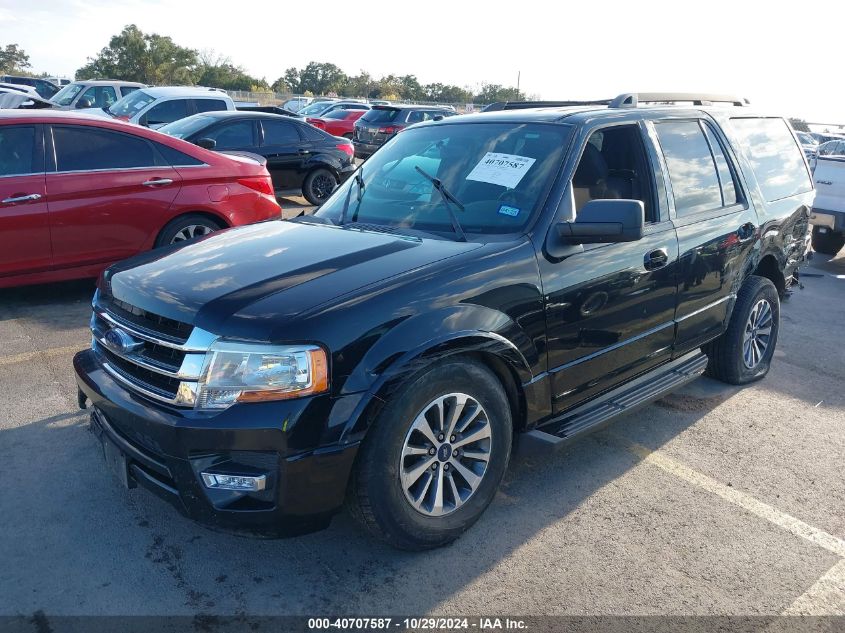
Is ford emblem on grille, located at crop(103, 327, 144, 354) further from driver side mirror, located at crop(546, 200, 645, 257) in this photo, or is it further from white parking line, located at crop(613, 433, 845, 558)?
white parking line, located at crop(613, 433, 845, 558)

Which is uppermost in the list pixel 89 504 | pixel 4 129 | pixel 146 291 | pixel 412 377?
pixel 4 129

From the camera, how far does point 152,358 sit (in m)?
2.96

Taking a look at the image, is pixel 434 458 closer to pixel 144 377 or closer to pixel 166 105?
pixel 144 377

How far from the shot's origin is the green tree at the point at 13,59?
7756 centimetres

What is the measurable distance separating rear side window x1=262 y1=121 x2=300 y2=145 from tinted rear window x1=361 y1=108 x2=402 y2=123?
7.11 m

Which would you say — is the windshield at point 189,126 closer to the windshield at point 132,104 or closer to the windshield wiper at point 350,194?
the windshield at point 132,104

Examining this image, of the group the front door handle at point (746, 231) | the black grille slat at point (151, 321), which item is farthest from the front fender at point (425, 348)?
the front door handle at point (746, 231)

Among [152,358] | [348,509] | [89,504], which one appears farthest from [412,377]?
[89,504]

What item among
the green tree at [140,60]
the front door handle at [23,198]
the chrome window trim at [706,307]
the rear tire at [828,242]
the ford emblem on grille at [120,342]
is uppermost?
the green tree at [140,60]

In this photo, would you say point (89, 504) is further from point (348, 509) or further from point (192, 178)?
point (192, 178)

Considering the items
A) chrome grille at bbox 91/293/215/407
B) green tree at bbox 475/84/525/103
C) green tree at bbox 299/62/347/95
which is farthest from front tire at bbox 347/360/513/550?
green tree at bbox 299/62/347/95

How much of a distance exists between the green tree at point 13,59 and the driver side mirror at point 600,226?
288ft

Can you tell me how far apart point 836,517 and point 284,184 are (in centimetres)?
982

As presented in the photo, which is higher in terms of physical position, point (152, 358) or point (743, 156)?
point (743, 156)
